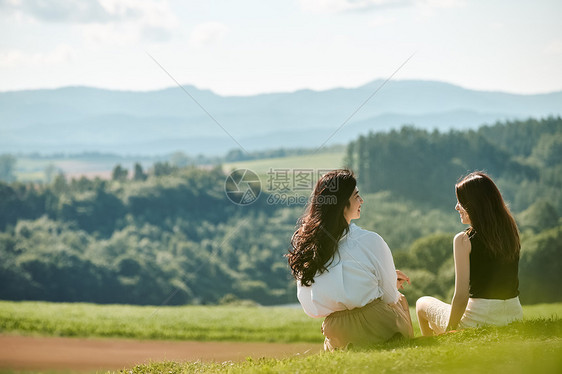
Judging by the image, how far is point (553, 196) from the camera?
2124 inches

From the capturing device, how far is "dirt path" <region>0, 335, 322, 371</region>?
1301cm

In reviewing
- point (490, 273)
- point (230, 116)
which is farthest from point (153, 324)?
point (230, 116)

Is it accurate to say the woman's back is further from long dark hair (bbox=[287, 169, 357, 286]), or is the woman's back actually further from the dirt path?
the dirt path

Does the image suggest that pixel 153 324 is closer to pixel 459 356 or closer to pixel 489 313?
pixel 489 313

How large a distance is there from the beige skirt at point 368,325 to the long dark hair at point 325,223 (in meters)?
0.40

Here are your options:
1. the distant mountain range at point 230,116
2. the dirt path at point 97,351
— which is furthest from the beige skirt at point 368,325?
the distant mountain range at point 230,116

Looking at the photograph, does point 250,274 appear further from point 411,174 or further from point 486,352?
point 486,352

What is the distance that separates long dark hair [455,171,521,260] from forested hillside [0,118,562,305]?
41978 millimetres

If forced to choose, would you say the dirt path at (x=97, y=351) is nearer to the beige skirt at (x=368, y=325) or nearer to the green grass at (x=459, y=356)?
the beige skirt at (x=368, y=325)

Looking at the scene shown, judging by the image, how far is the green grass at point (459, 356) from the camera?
4.21 metres

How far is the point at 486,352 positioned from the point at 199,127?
86686 mm

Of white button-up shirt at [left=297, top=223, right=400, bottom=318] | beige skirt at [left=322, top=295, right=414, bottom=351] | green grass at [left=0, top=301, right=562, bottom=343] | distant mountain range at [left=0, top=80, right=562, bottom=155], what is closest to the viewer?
white button-up shirt at [left=297, top=223, right=400, bottom=318]
